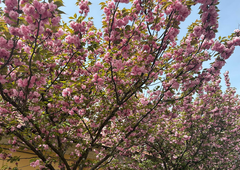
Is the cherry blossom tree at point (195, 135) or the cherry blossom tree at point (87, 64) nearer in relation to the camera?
the cherry blossom tree at point (87, 64)

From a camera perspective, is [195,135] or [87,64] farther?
[195,135]

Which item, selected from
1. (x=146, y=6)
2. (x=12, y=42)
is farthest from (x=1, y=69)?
(x=146, y=6)

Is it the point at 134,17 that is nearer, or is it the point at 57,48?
the point at 134,17

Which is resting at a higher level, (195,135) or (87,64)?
(87,64)

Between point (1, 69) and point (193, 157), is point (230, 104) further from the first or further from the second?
point (1, 69)

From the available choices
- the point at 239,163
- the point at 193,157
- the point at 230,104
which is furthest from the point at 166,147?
the point at 239,163

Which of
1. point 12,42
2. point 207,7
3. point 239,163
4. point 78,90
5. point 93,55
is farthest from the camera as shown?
point 239,163

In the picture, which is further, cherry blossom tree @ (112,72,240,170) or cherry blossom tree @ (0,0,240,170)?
cherry blossom tree @ (112,72,240,170)

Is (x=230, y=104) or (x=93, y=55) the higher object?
(x=93, y=55)

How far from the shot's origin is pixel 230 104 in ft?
26.4

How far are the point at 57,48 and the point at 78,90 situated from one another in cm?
153

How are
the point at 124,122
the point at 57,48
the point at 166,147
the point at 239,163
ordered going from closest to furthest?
the point at 57,48 → the point at 124,122 → the point at 166,147 → the point at 239,163

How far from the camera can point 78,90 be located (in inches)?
163

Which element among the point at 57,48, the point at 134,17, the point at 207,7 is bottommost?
the point at 207,7
